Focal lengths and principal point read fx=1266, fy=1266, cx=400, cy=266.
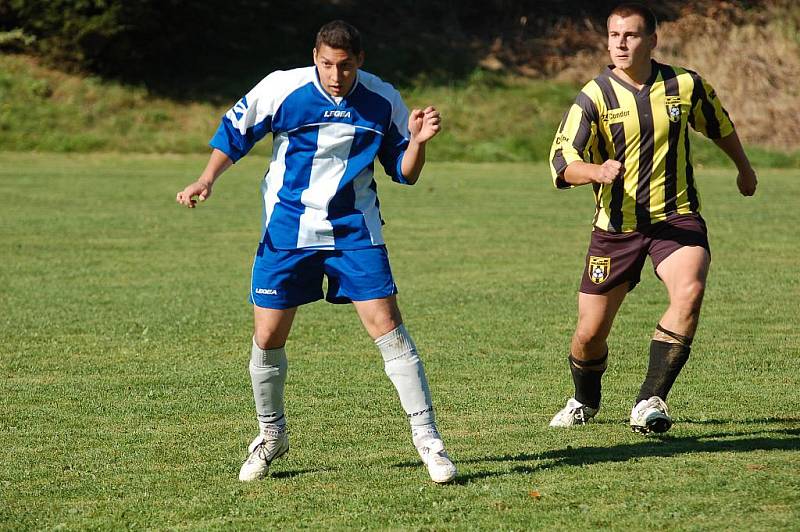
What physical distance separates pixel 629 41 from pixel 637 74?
203 millimetres

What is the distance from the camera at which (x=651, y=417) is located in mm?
6422

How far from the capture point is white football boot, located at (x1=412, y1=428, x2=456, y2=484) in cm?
563

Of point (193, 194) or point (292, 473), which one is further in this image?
point (292, 473)

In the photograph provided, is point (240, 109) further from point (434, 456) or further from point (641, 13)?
point (641, 13)

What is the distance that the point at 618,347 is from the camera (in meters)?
9.79

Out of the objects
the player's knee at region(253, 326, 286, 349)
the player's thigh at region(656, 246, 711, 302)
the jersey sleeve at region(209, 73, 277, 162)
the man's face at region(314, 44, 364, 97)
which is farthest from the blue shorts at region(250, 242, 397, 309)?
the player's thigh at region(656, 246, 711, 302)

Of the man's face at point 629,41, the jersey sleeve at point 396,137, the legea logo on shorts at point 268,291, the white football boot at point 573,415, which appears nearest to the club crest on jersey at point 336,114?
the jersey sleeve at point 396,137

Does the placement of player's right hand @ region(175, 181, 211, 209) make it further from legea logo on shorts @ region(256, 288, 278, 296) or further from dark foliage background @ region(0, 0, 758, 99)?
dark foliage background @ region(0, 0, 758, 99)

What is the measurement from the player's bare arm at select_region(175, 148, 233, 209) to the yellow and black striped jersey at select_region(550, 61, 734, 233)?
1.78m

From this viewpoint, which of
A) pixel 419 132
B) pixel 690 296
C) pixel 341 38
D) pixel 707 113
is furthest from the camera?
pixel 707 113

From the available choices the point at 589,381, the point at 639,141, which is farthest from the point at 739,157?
the point at 589,381

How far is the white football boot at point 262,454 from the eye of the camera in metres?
5.96

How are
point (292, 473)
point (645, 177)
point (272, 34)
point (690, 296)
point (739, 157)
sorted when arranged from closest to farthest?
point (292, 473)
point (690, 296)
point (645, 177)
point (739, 157)
point (272, 34)

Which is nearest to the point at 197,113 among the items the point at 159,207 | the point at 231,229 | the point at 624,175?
the point at 159,207
